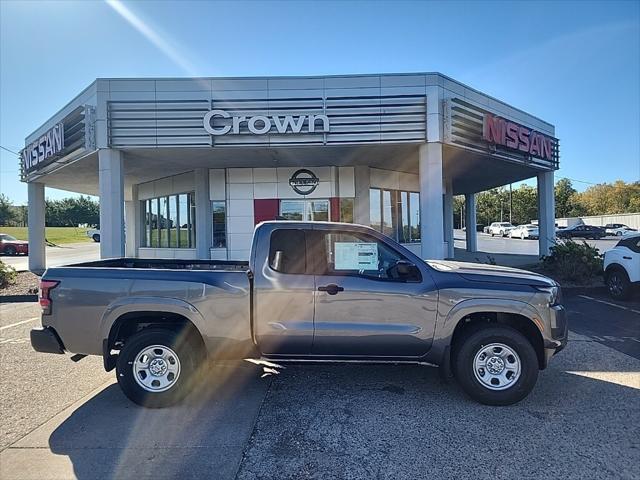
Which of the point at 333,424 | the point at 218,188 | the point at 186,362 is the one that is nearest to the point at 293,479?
the point at 333,424

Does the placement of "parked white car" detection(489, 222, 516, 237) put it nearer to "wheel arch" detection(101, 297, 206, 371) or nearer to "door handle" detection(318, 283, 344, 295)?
"door handle" detection(318, 283, 344, 295)

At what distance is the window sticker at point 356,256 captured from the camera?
14.9 feet

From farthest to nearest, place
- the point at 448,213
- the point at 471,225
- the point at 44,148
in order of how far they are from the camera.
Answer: the point at 471,225 → the point at 448,213 → the point at 44,148

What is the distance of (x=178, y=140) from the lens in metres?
11.7

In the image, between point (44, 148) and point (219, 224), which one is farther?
point (219, 224)

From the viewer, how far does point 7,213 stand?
81812 mm

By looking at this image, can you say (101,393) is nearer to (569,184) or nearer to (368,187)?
(368,187)

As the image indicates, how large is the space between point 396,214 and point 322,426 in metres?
13.9

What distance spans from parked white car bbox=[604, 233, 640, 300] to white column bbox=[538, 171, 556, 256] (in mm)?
6740

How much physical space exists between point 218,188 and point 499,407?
13.8 m

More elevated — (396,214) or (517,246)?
(396,214)

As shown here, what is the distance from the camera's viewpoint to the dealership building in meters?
11.6

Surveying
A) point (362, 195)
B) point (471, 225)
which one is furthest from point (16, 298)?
point (471, 225)

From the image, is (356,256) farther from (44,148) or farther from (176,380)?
(44,148)
